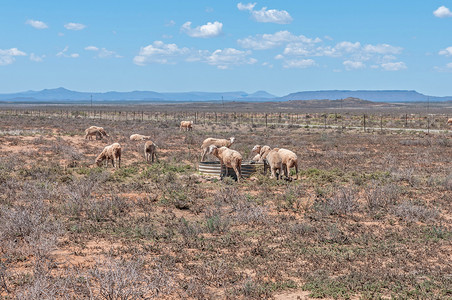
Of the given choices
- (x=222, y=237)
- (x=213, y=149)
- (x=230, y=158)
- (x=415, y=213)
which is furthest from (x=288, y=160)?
(x=222, y=237)

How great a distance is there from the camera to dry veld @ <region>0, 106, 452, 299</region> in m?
7.39

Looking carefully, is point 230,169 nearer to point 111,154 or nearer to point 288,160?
point 288,160

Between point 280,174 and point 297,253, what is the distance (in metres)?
8.31

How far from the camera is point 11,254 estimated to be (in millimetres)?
8594

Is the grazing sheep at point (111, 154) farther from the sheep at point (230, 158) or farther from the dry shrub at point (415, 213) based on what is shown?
the dry shrub at point (415, 213)

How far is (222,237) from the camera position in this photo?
33.5 ft

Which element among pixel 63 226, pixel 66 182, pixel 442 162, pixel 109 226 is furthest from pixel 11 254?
pixel 442 162

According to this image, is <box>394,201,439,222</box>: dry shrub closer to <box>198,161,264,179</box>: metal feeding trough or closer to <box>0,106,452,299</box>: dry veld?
<box>0,106,452,299</box>: dry veld

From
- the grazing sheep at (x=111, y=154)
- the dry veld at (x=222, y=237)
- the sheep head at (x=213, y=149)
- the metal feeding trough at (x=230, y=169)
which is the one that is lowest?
the dry veld at (x=222, y=237)

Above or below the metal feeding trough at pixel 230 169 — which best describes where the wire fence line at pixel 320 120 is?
above

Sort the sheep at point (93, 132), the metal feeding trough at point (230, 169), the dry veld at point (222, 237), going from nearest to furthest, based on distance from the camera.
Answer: the dry veld at point (222, 237) → the metal feeding trough at point (230, 169) → the sheep at point (93, 132)

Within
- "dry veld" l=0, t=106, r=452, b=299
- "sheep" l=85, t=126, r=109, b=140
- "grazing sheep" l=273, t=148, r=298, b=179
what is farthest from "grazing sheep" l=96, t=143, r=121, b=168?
"sheep" l=85, t=126, r=109, b=140

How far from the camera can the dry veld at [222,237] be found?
24.2ft

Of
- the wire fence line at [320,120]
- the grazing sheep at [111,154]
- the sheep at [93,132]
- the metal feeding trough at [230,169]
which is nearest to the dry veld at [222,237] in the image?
the metal feeding trough at [230,169]
